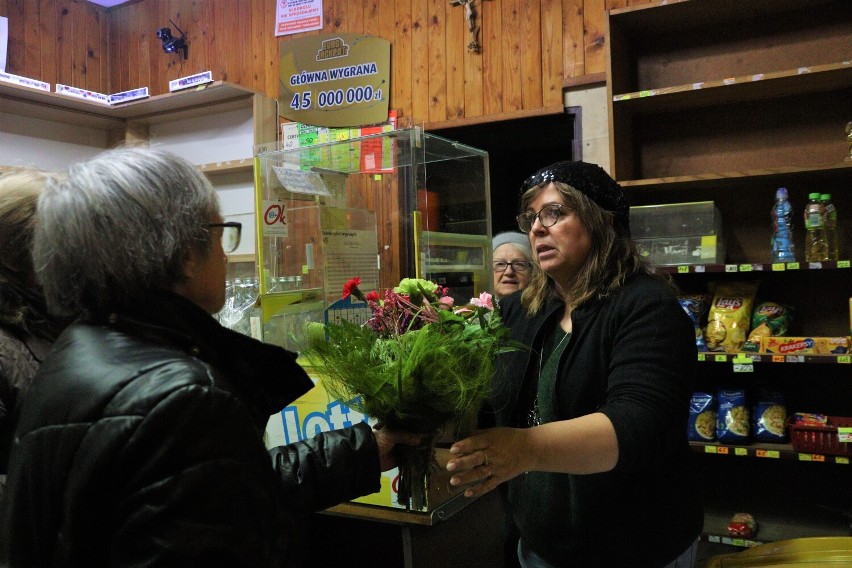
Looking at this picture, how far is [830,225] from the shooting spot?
2689 mm

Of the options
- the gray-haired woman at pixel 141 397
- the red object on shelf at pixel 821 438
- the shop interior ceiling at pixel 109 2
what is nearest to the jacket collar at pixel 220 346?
the gray-haired woman at pixel 141 397

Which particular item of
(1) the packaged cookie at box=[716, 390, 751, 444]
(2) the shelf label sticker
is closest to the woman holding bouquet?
(2) the shelf label sticker

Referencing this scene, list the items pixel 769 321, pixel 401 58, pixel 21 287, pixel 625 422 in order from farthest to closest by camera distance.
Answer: pixel 401 58 < pixel 769 321 < pixel 21 287 < pixel 625 422

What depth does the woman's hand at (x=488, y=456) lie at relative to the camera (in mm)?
1069

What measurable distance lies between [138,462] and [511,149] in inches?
126

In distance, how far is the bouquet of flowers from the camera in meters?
1.08

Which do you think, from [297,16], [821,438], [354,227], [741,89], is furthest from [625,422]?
[297,16]

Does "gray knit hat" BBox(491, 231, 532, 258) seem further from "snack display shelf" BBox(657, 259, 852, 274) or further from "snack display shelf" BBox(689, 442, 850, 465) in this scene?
"snack display shelf" BBox(689, 442, 850, 465)

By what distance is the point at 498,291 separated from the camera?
3000 mm

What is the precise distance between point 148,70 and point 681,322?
472 centimetres

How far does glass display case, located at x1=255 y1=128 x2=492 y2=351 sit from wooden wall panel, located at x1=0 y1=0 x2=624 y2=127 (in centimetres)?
122

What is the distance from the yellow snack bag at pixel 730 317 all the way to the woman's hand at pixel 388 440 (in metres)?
1.92

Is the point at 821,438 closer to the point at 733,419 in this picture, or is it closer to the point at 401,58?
the point at 733,419

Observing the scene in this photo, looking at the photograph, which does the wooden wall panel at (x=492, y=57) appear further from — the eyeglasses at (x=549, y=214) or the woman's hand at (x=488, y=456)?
the woman's hand at (x=488, y=456)
